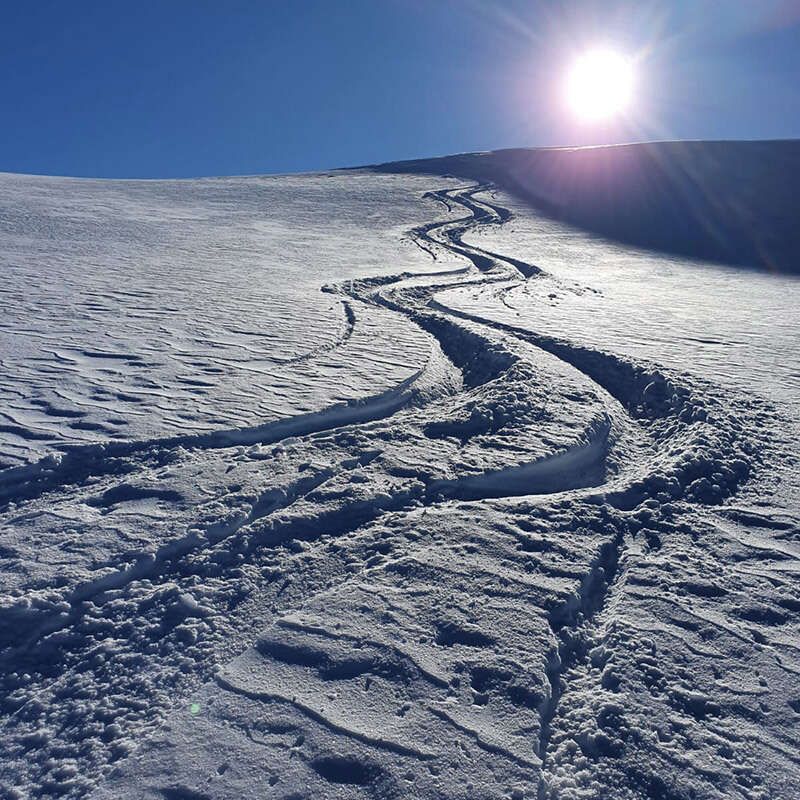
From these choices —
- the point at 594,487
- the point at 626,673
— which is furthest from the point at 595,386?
the point at 626,673

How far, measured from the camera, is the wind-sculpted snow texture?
1.91 meters

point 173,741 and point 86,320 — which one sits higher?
point 86,320

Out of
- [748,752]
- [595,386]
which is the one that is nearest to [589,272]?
[595,386]

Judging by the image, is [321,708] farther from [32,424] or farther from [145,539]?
[32,424]

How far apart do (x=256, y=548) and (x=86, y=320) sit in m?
4.17

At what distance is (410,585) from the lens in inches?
103

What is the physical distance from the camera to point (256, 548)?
2.82 metres

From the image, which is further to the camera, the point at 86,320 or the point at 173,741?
the point at 86,320

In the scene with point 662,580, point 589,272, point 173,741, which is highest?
point 589,272

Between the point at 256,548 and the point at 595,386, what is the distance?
10.3ft

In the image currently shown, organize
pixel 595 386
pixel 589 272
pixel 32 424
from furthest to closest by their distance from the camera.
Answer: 1. pixel 589 272
2. pixel 595 386
3. pixel 32 424

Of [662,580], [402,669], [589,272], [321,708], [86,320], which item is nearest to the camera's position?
[321,708]

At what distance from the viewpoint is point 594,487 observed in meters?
3.45

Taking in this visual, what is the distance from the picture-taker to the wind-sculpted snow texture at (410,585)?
191 cm
